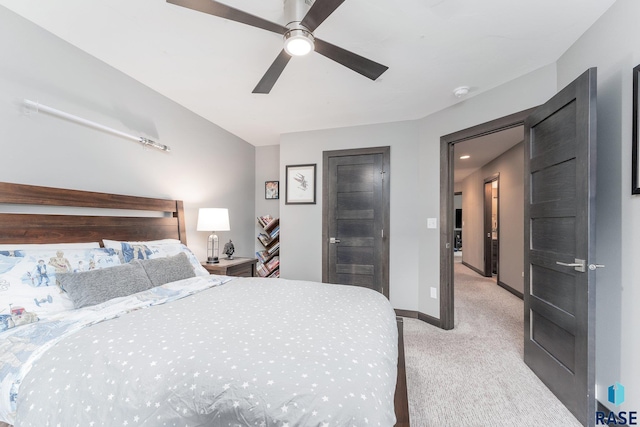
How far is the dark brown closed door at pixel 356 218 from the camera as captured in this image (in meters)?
3.58

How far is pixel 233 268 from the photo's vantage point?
316 centimetres

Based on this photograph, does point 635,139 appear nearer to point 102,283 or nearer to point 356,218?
point 356,218

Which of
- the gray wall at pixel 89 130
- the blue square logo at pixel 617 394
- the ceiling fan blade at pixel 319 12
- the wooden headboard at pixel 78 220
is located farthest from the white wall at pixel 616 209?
the gray wall at pixel 89 130

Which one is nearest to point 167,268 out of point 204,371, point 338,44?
point 204,371

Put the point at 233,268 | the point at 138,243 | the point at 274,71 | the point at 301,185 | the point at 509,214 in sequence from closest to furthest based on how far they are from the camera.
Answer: the point at 274,71 < the point at 138,243 < the point at 233,268 < the point at 301,185 < the point at 509,214

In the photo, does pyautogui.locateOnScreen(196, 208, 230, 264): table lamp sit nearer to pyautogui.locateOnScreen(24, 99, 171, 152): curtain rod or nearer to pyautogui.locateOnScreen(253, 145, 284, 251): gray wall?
pyautogui.locateOnScreen(24, 99, 171, 152): curtain rod

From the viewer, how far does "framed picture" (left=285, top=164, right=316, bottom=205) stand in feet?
12.6

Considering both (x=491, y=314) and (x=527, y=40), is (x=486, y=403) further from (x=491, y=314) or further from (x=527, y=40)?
(x=527, y=40)

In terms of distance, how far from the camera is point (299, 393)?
0.83 metres

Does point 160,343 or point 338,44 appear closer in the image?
point 160,343

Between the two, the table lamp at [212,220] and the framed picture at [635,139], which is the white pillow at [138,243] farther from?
the framed picture at [635,139]

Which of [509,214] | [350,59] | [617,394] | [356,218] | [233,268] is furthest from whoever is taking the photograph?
[509,214]

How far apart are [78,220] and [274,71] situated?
1800mm

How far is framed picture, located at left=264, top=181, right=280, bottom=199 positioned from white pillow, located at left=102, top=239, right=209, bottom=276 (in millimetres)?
2111
